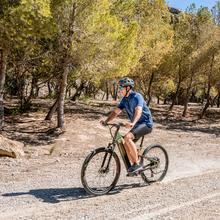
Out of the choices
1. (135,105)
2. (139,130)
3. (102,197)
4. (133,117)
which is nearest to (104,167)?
(102,197)

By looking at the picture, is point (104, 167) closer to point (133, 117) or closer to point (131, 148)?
point (131, 148)

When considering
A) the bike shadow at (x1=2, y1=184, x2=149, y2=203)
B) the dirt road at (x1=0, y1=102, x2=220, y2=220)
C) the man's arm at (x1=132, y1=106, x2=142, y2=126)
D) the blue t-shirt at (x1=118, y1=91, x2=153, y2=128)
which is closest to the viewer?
the dirt road at (x1=0, y1=102, x2=220, y2=220)

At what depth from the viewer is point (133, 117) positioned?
8125mm

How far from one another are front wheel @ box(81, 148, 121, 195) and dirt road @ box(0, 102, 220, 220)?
187 millimetres

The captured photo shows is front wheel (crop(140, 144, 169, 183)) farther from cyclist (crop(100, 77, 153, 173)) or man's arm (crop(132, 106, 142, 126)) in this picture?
man's arm (crop(132, 106, 142, 126))

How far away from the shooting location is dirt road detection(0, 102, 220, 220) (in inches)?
272

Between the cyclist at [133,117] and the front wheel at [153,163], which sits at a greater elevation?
the cyclist at [133,117]

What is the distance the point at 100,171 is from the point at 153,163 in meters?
1.40

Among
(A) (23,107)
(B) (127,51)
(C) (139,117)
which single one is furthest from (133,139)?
(A) (23,107)

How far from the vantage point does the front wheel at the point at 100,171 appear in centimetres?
790

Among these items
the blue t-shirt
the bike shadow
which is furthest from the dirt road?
the blue t-shirt

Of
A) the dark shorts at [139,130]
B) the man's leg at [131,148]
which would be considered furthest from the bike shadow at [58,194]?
the dark shorts at [139,130]

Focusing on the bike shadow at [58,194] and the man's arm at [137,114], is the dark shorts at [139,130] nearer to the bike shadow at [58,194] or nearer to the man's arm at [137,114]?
the man's arm at [137,114]

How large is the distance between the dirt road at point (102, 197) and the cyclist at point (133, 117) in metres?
0.70
